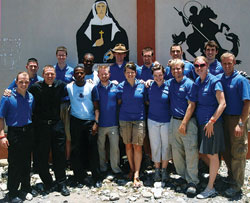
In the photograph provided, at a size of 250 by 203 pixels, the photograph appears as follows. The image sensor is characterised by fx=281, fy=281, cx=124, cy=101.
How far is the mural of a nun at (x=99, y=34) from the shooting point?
596 cm

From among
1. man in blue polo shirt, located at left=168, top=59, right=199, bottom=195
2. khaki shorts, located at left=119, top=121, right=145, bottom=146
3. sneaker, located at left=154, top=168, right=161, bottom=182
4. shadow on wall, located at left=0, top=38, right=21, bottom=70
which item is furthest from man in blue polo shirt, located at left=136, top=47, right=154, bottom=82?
shadow on wall, located at left=0, top=38, right=21, bottom=70

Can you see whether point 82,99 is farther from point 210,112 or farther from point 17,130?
point 210,112

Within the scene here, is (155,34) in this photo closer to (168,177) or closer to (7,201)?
(168,177)

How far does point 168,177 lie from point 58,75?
9.15 feet

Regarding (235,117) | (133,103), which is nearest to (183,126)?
(235,117)

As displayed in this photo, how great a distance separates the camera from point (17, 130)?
4145 mm

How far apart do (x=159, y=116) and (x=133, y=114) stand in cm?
44

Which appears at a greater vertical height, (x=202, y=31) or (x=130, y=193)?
(x=202, y=31)

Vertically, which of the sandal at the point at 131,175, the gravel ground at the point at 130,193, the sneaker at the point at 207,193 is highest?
the sandal at the point at 131,175

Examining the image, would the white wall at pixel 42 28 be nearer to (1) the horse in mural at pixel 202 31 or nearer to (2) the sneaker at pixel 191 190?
(1) the horse in mural at pixel 202 31

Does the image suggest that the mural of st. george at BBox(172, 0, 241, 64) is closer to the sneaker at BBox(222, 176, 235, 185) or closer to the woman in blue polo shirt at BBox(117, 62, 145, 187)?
the woman in blue polo shirt at BBox(117, 62, 145, 187)

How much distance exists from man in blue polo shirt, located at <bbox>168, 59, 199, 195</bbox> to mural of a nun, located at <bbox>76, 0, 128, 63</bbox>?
6.26 feet

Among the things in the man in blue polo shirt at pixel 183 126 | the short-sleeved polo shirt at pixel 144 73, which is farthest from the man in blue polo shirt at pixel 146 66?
the man in blue polo shirt at pixel 183 126

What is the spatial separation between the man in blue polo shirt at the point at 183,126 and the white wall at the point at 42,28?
1.75m
